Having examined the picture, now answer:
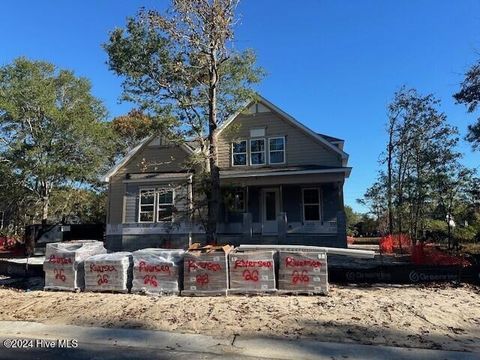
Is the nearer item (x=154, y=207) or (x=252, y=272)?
(x=252, y=272)

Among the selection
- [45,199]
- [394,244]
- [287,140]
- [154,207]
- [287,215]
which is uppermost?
[287,140]

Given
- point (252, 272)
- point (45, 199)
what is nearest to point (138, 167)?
point (45, 199)

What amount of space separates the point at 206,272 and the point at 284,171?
34.1 feet

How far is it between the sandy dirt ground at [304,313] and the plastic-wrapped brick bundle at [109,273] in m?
0.32

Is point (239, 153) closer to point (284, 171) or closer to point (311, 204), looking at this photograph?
point (284, 171)

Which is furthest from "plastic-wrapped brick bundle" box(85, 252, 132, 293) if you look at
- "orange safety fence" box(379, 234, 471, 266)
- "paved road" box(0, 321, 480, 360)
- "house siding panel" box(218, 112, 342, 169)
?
"house siding panel" box(218, 112, 342, 169)

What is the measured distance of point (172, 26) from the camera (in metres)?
14.5

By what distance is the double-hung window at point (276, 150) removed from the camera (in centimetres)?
2153

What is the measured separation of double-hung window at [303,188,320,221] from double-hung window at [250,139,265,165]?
278 cm

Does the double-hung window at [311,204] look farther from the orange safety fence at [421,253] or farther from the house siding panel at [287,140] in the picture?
the orange safety fence at [421,253]

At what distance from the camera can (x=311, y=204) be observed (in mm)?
20641

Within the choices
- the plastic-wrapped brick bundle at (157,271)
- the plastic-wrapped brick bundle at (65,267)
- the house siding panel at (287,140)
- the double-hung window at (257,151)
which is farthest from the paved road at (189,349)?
the double-hung window at (257,151)

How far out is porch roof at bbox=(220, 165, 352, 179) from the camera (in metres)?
18.9

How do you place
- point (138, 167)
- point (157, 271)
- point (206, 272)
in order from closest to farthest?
point (206, 272) → point (157, 271) → point (138, 167)
